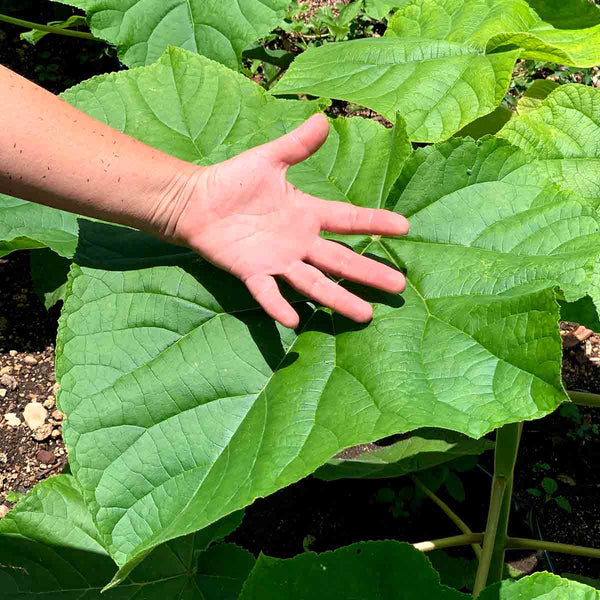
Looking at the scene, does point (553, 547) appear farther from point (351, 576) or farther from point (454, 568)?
point (351, 576)

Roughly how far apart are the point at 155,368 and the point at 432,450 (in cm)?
106

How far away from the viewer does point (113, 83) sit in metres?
2.01

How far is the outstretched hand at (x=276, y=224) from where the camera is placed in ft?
5.30

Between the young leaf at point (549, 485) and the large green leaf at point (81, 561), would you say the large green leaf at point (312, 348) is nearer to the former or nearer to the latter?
the large green leaf at point (81, 561)

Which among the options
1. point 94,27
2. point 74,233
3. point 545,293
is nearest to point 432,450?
point 545,293

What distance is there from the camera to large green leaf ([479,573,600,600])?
59.5 inches

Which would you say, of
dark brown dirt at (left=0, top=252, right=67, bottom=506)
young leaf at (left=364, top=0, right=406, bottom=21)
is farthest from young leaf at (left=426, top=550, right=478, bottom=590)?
young leaf at (left=364, top=0, right=406, bottom=21)

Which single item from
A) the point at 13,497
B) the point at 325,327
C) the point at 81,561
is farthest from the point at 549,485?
the point at 13,497

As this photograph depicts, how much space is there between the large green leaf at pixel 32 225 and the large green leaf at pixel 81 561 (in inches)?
25.7

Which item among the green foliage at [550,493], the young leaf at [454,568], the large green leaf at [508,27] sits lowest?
the young leaf at [454,568]

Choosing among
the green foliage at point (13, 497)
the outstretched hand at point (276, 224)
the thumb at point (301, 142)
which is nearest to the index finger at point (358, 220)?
the outstretched hand at point (276, 224)

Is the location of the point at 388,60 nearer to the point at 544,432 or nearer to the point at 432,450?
the point at 432,450

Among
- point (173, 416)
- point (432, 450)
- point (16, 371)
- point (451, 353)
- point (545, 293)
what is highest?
point (545, 293)

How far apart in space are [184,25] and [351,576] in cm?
171
